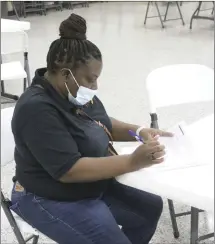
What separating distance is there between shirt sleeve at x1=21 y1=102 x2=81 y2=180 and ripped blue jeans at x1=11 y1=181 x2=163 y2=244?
17cm

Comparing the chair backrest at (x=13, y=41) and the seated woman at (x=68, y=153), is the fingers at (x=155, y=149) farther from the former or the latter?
the chair backrest at (x=13, y=41)

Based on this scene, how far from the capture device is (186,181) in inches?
51.8

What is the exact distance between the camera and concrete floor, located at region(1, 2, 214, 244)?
9.35 feet

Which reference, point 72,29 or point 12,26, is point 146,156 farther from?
point 12,26

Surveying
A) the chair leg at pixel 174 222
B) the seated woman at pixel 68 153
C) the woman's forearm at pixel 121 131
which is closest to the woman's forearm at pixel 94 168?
the seated woman at pixel 68 153

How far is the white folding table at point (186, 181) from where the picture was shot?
1240 millimetres

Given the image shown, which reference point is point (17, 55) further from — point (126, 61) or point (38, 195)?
point (38, 195)

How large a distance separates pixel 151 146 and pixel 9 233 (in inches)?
46.5

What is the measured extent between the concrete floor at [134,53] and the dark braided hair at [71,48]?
0.63 meters

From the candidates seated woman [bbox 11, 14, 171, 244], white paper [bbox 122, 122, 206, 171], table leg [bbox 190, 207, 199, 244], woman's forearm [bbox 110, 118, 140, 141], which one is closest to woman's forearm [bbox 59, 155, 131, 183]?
seated woman [bbox 11, 14, 171, 244]

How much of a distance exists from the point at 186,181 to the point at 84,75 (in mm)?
529

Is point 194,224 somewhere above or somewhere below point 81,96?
below

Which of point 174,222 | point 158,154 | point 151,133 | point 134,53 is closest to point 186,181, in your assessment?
point 158,154

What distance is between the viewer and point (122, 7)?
9.25 meters
